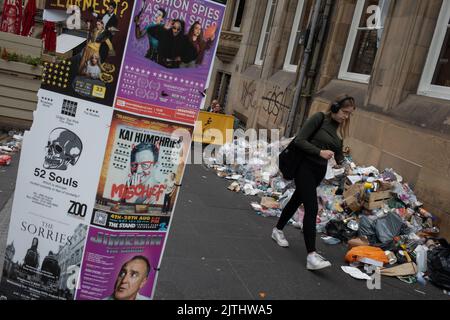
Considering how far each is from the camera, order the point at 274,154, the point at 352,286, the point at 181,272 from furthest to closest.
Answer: the point at 274,154, the point at 352,286, the point at 181,272

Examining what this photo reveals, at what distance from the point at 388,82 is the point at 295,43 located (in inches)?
211

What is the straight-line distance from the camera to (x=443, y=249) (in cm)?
479

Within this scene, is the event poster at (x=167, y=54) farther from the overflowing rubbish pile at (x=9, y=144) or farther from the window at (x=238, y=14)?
the window at (x=238, y=14)

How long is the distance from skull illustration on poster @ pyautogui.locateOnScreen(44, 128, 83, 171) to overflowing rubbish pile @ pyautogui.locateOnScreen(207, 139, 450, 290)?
3261 millimetres

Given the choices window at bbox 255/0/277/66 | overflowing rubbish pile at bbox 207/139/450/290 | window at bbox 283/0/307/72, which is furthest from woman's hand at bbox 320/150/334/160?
window at bbox 255/0/277/66

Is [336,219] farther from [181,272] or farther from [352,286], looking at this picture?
[181,272]

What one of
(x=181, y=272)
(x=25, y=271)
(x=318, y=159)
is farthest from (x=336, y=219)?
(x=25, y=271)

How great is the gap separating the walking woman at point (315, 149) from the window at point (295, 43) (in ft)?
24.7

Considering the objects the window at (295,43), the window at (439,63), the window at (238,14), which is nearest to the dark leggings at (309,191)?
the window at (439,63)

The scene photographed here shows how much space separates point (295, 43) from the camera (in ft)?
39.0

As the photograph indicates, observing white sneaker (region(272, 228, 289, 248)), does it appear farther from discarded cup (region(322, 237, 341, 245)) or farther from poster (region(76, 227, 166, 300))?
poster (region(76, 227, 166, 300))

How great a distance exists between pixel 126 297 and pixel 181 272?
1.38m

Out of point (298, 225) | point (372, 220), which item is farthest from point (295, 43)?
point (372, 220)

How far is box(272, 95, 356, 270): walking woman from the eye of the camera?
429 cm
